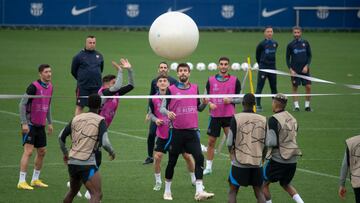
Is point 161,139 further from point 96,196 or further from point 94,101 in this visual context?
point 96,196

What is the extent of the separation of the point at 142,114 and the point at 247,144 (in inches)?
506

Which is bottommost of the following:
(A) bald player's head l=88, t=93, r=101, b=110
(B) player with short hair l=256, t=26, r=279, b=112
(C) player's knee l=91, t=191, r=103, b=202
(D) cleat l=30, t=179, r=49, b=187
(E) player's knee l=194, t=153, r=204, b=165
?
(D) cleat l=30, t=179, r=49, b=187

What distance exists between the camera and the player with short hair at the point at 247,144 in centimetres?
1349

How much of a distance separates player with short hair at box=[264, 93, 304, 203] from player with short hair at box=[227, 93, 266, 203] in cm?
31

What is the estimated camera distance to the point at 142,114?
2614 centimetres

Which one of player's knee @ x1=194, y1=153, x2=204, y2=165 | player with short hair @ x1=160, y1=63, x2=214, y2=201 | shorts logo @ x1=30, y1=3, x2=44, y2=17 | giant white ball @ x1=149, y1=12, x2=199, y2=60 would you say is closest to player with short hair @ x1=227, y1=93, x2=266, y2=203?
player's knee @ x1=194, y1=153, x2=204, y2=165

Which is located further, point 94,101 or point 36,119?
point 36,119

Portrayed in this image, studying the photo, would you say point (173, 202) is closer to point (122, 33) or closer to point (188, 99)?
point (188, 99)

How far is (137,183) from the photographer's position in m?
16.9

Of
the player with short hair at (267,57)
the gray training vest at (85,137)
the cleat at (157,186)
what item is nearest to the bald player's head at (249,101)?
the gray training vest at (85,137)

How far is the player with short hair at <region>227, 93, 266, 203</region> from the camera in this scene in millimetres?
13492

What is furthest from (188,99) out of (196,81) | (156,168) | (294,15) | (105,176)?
(294,15)

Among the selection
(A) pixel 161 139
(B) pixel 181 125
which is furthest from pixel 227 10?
(B) pixel 181 125

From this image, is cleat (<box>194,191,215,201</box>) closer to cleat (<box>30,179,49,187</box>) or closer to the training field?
the training field
